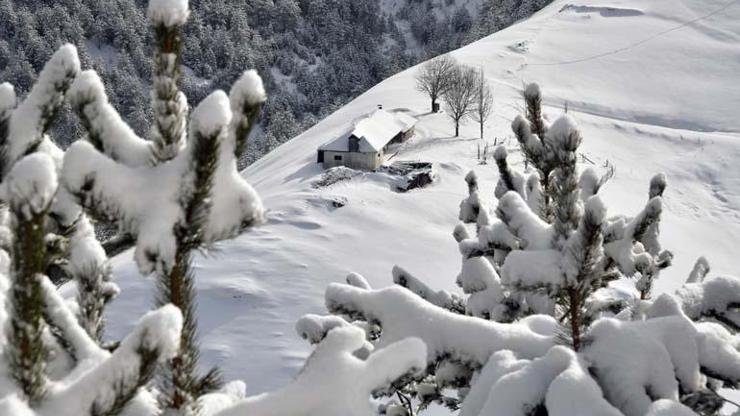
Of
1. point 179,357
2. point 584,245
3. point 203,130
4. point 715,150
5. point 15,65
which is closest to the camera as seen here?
point 203,130

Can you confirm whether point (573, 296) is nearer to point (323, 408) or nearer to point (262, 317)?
point (323, 408)

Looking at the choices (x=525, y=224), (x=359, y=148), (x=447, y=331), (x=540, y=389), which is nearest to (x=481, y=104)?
(x=359, y=148)

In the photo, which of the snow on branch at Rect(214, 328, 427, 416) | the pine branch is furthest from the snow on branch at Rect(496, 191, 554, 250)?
the pine branch

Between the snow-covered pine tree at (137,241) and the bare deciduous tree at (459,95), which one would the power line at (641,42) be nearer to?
the bare deciduous tree at (459,95)

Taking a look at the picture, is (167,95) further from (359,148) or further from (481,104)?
(481,104)

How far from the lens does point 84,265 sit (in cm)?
248

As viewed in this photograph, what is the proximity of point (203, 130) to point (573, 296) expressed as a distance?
184 cm

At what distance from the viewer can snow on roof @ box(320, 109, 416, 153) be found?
31.2 m

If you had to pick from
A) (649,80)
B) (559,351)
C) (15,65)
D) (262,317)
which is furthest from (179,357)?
(15,65)

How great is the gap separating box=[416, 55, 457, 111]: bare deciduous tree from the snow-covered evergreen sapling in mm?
38183

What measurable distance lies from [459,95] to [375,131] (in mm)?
6624

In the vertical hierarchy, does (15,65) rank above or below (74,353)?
below

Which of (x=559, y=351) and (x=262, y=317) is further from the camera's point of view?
(x=262, y=317)

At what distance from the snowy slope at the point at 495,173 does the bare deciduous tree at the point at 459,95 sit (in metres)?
1.05
